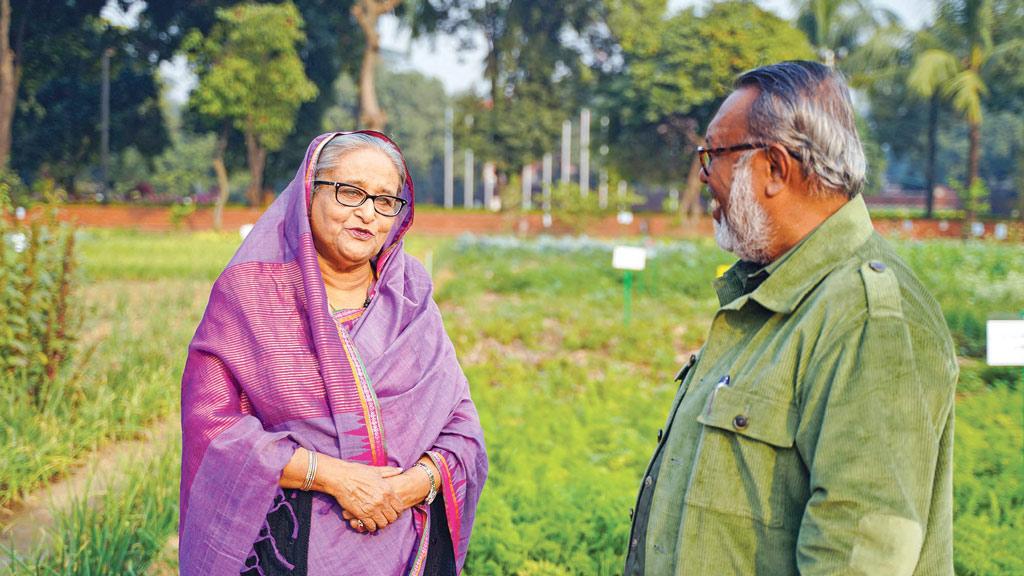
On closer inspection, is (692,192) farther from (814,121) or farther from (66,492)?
(814,121)

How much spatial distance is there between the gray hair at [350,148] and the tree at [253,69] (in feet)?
78.0

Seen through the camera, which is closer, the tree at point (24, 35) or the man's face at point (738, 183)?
the man's face at point (738, 183)

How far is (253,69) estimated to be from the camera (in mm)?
24797

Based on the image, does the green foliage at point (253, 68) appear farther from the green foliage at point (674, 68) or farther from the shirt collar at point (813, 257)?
the shirt collar at point (813, 257)

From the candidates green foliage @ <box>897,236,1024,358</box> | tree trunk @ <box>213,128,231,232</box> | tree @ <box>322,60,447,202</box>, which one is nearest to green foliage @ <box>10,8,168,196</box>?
tree trunk @ <box>213,128,231,232</box>

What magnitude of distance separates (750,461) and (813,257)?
0.36 m

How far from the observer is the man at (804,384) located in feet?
3.95

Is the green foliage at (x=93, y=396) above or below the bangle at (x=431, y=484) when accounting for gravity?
below

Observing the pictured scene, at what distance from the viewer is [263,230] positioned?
2031 mm

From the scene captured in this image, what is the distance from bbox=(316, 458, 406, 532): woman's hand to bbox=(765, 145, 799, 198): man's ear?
3.54 feet

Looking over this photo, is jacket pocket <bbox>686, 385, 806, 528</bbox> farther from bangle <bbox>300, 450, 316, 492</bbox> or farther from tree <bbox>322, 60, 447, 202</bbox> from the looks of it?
tree <bbox>322, 60, 447, 202</bbox>

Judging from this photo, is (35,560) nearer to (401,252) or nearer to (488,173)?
(401,252)

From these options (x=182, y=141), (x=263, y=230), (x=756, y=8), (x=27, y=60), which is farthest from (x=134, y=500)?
(x=182, y=141)

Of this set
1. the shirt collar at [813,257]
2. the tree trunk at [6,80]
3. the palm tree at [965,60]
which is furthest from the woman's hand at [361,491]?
the palm tree at [965,60]
